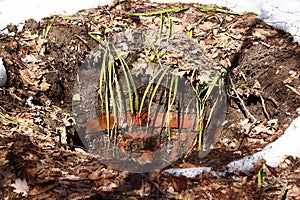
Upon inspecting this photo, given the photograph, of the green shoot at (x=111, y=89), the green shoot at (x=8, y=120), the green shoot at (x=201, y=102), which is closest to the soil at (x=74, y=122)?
the green shoot at (x=8, y=120)

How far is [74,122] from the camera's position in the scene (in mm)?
4000

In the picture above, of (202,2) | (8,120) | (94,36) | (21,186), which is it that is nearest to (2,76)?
(8,120)

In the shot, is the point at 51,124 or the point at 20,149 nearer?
the point at 20,149

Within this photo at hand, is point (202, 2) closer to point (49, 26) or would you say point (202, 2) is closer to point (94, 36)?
point (94, 36)

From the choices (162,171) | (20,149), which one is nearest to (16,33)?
(20,149)

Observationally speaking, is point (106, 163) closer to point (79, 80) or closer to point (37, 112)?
point (37, 112)

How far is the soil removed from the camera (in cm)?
284

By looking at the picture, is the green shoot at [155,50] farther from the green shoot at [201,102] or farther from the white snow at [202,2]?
the white snow at [202,2]

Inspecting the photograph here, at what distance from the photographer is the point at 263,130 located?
142 inches

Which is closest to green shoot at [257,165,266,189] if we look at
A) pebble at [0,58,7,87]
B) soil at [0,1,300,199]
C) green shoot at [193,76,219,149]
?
soil at [0,1,300,199]

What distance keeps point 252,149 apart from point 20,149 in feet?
5.81

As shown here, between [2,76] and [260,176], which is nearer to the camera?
[260,176]

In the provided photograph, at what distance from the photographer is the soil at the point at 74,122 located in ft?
9.31

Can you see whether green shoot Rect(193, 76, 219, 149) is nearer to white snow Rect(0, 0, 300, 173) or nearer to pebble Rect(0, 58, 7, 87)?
white snow Rect(0, 0, 300, 173)
